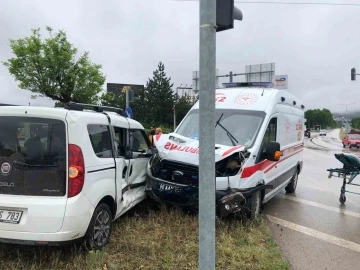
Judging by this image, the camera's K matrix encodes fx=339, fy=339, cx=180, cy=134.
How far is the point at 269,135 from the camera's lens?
261 inches

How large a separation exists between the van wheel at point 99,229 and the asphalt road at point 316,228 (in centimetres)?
254

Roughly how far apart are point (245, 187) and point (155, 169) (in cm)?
159

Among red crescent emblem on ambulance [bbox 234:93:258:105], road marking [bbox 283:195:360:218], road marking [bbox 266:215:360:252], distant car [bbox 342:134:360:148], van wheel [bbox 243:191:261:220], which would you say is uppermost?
red crescent emblem on ambulance [bbox 234:93:258:105]

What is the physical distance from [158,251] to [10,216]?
74.9 inches

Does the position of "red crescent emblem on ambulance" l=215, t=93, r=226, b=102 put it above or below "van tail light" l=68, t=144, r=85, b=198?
above

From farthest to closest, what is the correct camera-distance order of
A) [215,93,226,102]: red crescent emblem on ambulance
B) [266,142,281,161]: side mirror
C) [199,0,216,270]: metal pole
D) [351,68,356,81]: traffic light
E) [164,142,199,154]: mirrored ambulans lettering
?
[351,68,356,81]: traffic light
[215,93,226,102]: red crescent emblem on ambulance
[266,142,281,161]: side mirror
[164,142,199,154]: mirrored ambulans lettering
[199,0,216,270]: metal pole

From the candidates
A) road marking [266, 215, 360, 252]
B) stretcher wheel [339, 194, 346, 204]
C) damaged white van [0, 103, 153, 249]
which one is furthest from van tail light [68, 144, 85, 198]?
stretcher wheel [339, 194, 346, 204]

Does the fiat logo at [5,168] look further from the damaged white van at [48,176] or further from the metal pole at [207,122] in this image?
the metal pole at [207,122]

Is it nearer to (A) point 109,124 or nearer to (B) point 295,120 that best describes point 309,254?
(A) point 109,124

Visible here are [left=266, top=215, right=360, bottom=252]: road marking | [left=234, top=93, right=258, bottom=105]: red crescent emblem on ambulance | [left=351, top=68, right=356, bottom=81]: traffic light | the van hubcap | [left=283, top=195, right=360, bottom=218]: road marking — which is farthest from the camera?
[left=351, top=68, right=356, bottom=81]: traffic light

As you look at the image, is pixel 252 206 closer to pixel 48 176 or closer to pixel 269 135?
pixel 269 135

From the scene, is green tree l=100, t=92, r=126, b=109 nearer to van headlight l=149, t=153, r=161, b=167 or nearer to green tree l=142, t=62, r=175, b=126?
green tree l=142, t=62, r=175, b=126

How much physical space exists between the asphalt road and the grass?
1.35ft

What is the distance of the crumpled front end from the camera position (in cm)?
540
